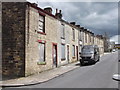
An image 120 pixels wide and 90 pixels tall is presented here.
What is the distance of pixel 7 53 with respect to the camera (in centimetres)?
1278

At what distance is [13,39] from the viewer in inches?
502

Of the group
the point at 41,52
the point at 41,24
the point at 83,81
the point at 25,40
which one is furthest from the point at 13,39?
the point at 83,81

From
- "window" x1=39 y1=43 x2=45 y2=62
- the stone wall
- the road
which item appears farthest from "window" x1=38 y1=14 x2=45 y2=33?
the road

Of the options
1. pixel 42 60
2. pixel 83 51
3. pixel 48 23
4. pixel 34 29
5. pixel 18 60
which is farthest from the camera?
pixel 83 51

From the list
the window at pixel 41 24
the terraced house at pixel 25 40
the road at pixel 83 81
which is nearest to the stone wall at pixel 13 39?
the terraced house at pixel 25 40

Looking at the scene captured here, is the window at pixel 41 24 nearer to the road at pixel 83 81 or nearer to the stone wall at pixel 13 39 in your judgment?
the stone wall at pixel 13 39

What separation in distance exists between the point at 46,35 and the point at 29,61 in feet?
12.8

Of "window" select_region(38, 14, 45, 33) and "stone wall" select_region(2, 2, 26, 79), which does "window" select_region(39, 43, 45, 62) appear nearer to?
"window" select_region(38, 14, 45, 33)

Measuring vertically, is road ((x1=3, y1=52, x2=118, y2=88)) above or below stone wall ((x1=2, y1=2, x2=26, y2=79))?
below

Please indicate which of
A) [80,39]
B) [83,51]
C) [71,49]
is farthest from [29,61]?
[80,39]

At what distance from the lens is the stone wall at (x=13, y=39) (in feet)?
40.7

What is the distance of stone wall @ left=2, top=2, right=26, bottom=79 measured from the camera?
12406mm

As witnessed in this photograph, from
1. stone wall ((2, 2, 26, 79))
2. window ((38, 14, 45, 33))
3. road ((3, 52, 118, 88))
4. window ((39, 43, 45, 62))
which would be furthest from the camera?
window ((38, 14, 45, 33))

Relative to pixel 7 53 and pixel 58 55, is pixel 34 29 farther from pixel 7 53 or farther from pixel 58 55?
pixel 58 55
